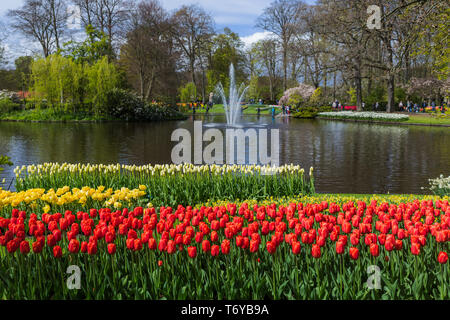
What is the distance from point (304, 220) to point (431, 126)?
27130 millimetres

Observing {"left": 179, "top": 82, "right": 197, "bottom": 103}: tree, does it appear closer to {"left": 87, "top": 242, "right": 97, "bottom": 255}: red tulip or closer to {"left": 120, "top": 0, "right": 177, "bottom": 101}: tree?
{"left": 120, "top": 0, "right": 177, "bottom": 101}: tree

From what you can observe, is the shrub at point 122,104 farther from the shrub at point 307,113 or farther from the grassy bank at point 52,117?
the shrub at point 307,113

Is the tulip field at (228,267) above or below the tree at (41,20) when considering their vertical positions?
below

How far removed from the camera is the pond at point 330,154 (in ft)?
36.2

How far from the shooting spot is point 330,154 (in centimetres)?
1567

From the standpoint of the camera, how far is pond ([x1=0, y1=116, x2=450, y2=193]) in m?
11.0

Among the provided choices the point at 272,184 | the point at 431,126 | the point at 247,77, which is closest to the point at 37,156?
the point at 272,184

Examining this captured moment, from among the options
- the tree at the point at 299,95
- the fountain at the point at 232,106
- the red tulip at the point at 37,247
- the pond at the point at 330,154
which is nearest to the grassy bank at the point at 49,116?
the fountain at the point at 232,106

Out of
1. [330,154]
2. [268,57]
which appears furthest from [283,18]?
[330,154]

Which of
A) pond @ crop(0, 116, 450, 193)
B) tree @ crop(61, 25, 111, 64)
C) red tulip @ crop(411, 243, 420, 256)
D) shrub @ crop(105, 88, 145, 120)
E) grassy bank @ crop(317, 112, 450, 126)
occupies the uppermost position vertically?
tree @ crop(61, 25, 111, 64)

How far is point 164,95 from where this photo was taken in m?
48.0

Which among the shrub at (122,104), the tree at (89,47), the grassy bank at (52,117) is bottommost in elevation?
the grassy bank at (52,117)

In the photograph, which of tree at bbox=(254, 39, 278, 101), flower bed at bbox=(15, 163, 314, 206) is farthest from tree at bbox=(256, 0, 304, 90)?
flower bed at bbox=(15, 163, 314, 206)
